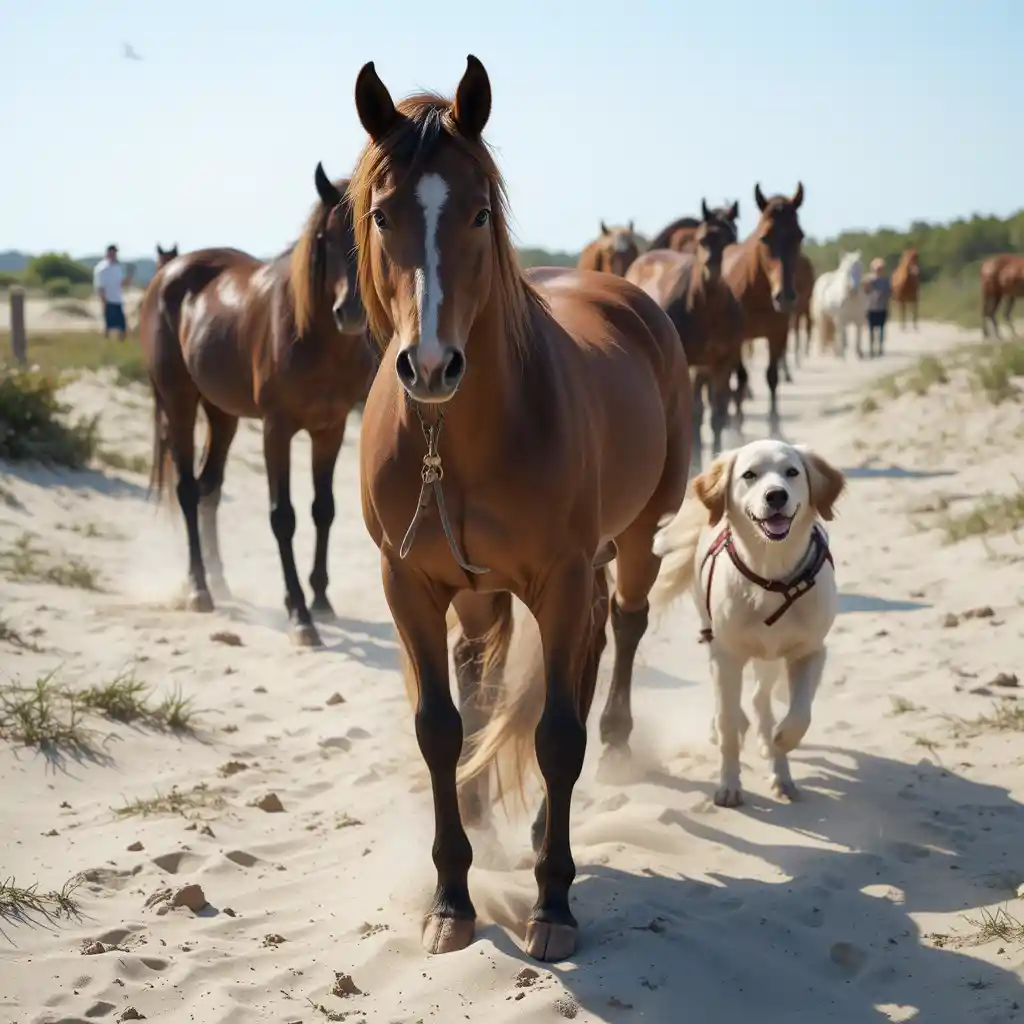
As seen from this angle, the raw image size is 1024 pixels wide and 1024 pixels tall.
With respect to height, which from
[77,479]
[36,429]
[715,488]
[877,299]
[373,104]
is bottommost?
[77,479]

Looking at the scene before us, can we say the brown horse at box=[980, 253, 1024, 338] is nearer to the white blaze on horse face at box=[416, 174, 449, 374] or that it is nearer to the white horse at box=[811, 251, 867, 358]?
the white horse at box=[811, 251, 867, 358]

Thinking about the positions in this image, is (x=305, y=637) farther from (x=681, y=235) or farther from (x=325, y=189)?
(x=681, y=235)

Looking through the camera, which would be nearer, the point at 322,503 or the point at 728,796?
the point at 728,796

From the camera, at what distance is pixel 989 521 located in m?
8.88

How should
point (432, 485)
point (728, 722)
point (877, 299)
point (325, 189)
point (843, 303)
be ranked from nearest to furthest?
point (432, 485)
point (728, 722)
point (325, 189)
point (877, 299)
point (843, 303)

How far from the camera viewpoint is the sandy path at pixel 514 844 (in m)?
3.50

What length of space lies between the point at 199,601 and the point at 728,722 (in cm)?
443

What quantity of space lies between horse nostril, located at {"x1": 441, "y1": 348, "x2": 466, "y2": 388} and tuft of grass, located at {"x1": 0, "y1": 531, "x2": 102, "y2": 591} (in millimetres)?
5600

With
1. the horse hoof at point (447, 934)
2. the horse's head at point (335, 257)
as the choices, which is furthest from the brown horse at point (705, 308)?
the horse hoof at point (447, 934)

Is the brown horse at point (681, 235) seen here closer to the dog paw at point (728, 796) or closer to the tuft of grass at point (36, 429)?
the tuft of grass at point (36, 429)

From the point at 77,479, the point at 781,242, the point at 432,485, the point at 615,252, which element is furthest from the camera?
the point at 615,252

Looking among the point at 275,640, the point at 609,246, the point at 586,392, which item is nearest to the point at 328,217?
the point at 275,640

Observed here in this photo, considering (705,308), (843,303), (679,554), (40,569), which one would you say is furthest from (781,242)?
(843,303)

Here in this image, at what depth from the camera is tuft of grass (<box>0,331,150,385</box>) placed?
15.2 m
